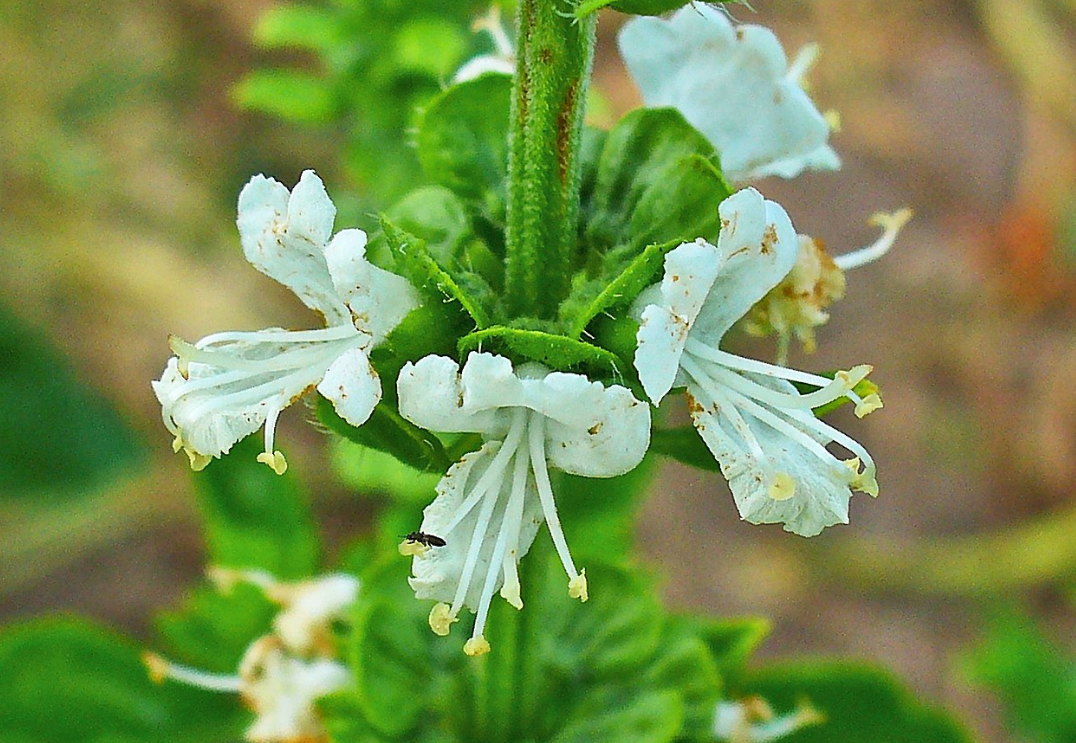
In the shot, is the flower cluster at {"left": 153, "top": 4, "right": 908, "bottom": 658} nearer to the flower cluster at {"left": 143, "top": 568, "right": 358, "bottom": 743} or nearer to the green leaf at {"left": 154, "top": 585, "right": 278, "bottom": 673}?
the flower cluster at {"left": 143, "top": 568, "right": 358, "bottom": 743}

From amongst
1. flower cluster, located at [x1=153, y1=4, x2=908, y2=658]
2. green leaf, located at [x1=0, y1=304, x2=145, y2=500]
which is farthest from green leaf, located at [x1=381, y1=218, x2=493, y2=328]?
green leaf, located at [x1=0, y1=304, x2=145, y2=500]

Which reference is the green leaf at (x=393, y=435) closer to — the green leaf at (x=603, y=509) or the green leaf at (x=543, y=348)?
the green leaf at (x=543, y=348)

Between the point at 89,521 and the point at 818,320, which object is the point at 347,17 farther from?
the point at 89,521

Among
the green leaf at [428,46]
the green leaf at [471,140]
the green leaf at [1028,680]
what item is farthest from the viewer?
the green leaf at [1028,680]

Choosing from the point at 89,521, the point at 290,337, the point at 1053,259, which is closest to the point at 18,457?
the point at 89,521

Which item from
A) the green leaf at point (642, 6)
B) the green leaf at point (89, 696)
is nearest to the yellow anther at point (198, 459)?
the green leaf at point (642, 6)
